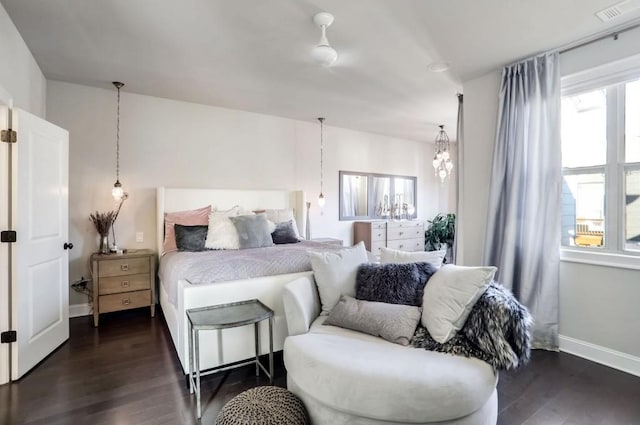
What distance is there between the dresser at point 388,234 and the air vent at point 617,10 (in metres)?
3.88

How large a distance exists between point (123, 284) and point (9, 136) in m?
1.77

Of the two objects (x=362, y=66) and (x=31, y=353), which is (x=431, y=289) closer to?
(x=362, y=66)

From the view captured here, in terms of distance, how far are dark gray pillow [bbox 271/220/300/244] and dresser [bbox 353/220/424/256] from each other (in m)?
2.03

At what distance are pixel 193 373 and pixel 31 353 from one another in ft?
4.35

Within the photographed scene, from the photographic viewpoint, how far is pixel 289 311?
205 centimetres

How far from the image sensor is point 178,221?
371cm

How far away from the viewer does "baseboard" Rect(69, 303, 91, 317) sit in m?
3.58

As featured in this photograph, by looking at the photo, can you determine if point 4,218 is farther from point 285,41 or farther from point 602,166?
point 602,166

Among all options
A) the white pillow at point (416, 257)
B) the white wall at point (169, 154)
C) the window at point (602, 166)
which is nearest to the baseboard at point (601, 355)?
the window at point (602, 166)

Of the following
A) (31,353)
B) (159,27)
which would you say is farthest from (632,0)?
(31,353)

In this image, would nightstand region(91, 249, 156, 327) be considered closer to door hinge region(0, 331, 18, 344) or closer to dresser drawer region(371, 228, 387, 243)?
door hinge region(0, 331, 18, 344)

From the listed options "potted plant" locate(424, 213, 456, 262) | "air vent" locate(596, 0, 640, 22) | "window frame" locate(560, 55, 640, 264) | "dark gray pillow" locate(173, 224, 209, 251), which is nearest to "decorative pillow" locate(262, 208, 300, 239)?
"dark gray pillow" locate(173, 224, 209, 251)

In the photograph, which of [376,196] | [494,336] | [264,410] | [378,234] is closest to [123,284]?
[264,410]

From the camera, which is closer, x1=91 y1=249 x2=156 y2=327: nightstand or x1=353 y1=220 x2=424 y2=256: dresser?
x1=91 y1=249 x2=156 y2=327: nightstand
